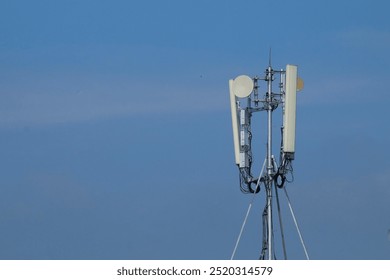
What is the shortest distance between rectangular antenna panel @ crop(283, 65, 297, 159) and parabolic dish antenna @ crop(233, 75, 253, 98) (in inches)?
34.1

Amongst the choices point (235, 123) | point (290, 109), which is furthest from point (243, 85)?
point (290, 109)

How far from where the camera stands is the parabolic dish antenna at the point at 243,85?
2622 cm

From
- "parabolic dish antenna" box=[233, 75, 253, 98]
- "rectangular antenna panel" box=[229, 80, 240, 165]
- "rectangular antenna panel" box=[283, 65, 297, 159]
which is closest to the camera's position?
"rectangular antenna panel" box=[283, 65, 297, 159]

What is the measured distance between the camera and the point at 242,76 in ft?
86.0

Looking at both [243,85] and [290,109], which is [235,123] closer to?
[243,85]

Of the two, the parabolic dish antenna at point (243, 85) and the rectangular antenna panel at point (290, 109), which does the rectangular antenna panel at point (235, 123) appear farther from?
the rectangular antenna panel at point (290, 109)

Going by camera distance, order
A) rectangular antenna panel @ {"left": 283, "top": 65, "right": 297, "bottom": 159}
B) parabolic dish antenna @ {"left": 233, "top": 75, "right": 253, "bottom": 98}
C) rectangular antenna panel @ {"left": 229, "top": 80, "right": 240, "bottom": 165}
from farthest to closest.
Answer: rectangular antenna panel @ {"left": 229, "top": 80, "right": 240, "bottom": 165} < parabolic dish antenna @ {"left": 233, "top": 75, "right": 253, "bottom": 98} < rectangular antenna panel @ {"left": 283, "top": 65, "right": 297, "bottom": 159}

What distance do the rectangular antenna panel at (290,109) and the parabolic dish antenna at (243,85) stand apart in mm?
867

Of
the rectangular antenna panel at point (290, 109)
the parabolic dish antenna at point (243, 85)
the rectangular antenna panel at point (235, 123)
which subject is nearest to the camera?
the rectangular antenna panel at point (290, 109)

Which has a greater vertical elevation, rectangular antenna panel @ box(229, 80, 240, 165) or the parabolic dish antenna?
the parabolic dish antenna

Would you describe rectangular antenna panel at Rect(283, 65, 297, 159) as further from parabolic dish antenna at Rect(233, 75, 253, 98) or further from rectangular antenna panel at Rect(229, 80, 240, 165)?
rectangular antenna panel at Rect(229, 80, 240, 165)

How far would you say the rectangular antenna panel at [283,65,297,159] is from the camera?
84.6ft
